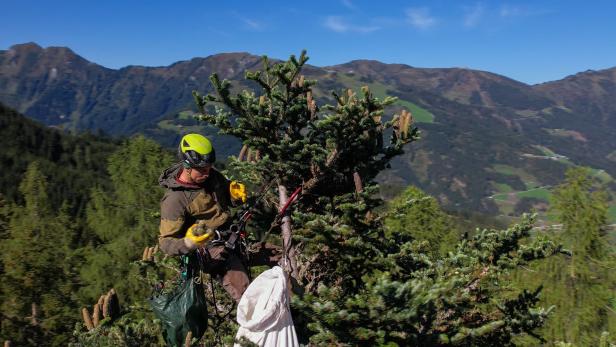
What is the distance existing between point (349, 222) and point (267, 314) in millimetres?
1804

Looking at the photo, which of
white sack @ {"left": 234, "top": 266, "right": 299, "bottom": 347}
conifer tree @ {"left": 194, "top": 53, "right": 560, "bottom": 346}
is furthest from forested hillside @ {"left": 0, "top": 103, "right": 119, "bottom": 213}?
white sack @ {"left": 234, "top": 266, "right": 299, "bottom": 347}

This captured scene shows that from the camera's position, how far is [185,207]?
18.5ft

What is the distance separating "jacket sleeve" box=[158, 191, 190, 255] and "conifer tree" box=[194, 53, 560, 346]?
142 centimetres

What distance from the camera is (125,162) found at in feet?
136

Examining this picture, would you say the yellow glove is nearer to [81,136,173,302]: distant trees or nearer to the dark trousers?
the dark trousers

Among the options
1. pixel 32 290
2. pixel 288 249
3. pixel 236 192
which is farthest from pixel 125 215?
pixel 288 249

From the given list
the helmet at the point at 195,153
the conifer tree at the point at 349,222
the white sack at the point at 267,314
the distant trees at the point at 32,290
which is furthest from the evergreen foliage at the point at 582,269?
the helmet at the point at 195,153

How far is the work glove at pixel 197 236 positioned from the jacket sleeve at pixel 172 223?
0.38ft

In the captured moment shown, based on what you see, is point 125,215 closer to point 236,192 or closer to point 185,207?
point 236,192

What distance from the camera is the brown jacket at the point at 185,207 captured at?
17.9 feet

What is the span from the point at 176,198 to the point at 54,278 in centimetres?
1209

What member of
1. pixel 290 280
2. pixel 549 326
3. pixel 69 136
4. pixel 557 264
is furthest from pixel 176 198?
pixel 69 136

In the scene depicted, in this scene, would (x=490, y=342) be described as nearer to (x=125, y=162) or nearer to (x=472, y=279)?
(x=472, y=279)

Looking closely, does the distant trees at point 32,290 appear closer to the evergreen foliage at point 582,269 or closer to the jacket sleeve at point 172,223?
the jacket sleeve at point 172,223
